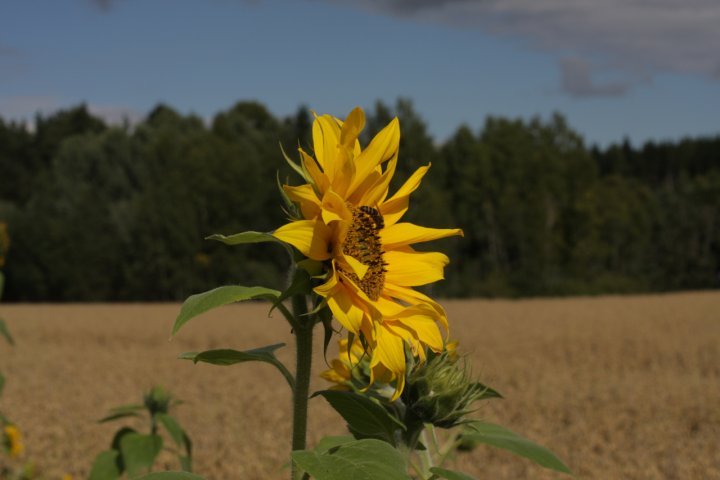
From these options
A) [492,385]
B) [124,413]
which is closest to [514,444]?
[124,413]

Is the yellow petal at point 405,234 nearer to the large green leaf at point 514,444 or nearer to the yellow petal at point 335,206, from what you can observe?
the yellow petal at point 335,206

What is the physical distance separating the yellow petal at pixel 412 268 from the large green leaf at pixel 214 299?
20cm

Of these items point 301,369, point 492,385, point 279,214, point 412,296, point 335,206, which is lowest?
point 492,385

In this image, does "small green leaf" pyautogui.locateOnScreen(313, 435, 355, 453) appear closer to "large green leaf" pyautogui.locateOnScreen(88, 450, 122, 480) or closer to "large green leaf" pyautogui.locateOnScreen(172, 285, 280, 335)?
"large green leaf" pyautogui.locateOnScreen(172, 285, 280, 335)

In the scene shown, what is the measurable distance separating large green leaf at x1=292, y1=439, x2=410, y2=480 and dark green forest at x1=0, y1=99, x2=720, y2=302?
29699mm

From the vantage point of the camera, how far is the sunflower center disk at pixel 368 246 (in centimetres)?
109

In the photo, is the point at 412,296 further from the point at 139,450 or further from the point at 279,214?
the point at 279,214

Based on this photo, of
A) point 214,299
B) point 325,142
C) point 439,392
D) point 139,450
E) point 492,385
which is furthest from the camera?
point 492,385

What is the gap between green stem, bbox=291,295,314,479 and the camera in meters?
1.10

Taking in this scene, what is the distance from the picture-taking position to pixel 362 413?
3.86 feet

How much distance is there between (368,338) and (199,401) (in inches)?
305

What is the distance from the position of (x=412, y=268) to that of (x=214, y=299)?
0.29 m

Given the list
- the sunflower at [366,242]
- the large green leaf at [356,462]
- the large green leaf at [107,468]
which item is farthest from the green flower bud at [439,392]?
the large green leaf at [107,468]

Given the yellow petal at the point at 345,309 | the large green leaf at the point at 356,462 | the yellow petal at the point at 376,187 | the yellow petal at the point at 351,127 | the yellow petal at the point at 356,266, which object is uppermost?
the yellow petal at the point at 351,127
